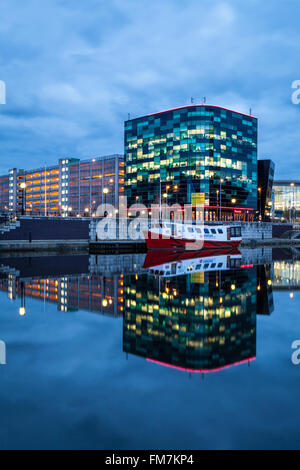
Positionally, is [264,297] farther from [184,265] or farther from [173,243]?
[173,243]

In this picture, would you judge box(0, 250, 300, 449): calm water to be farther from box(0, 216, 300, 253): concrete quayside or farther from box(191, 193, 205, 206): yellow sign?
box(191, 193, 205, 206): yellow sign

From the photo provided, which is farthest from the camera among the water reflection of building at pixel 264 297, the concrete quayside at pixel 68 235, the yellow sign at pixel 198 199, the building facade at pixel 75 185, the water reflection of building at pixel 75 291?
the building facade at pixel 75 185

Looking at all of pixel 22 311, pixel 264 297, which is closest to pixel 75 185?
pixel 264 297

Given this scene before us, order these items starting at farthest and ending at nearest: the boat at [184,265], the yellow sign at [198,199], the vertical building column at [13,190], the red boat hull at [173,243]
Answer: the vertical building column at [13,190] < the yellow sign at [198,199] < the red boat hull at [173,243] < the boat at [184,265]

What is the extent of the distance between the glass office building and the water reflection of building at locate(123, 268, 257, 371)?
106376 mm

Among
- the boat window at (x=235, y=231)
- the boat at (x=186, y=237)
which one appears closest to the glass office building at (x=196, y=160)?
the boat window at (x=235, y=231)

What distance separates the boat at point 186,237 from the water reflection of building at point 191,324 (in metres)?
30.4

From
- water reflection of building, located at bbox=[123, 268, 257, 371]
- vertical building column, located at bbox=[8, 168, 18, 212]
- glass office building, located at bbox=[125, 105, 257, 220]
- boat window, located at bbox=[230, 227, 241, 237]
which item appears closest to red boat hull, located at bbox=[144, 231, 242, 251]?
boat window, located at bbox=[230, 227, 241, 237]

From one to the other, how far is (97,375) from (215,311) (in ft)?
20.7

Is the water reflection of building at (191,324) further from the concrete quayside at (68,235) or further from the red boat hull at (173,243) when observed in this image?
the concrete quayside at (68,235)

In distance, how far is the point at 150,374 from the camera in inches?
265

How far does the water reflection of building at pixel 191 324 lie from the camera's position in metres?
7.86
